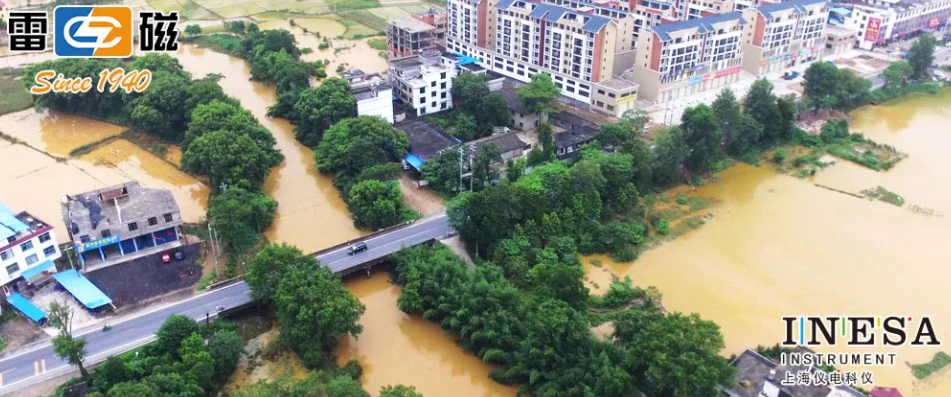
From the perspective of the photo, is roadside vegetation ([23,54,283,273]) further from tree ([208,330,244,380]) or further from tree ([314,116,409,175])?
tree ([208,330,244,380])

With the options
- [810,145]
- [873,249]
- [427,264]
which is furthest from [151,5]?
[873,249]

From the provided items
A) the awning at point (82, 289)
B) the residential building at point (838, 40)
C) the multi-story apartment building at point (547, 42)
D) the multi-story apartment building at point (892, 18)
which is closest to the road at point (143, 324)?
the awning at point (82, 289)

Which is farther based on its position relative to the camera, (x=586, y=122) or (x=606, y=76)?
(x=606, y=76)

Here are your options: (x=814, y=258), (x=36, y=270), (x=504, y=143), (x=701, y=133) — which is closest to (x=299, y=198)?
(x=504, y=143)

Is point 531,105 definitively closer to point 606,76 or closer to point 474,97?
point 474,97

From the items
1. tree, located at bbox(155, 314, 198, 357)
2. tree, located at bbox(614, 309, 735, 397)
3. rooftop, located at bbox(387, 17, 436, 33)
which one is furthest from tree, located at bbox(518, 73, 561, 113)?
tree, located at bbox(155, 314, 198, 357)

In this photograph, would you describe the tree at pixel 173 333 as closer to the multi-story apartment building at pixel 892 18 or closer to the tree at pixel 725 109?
the tree at pixel 725 109
